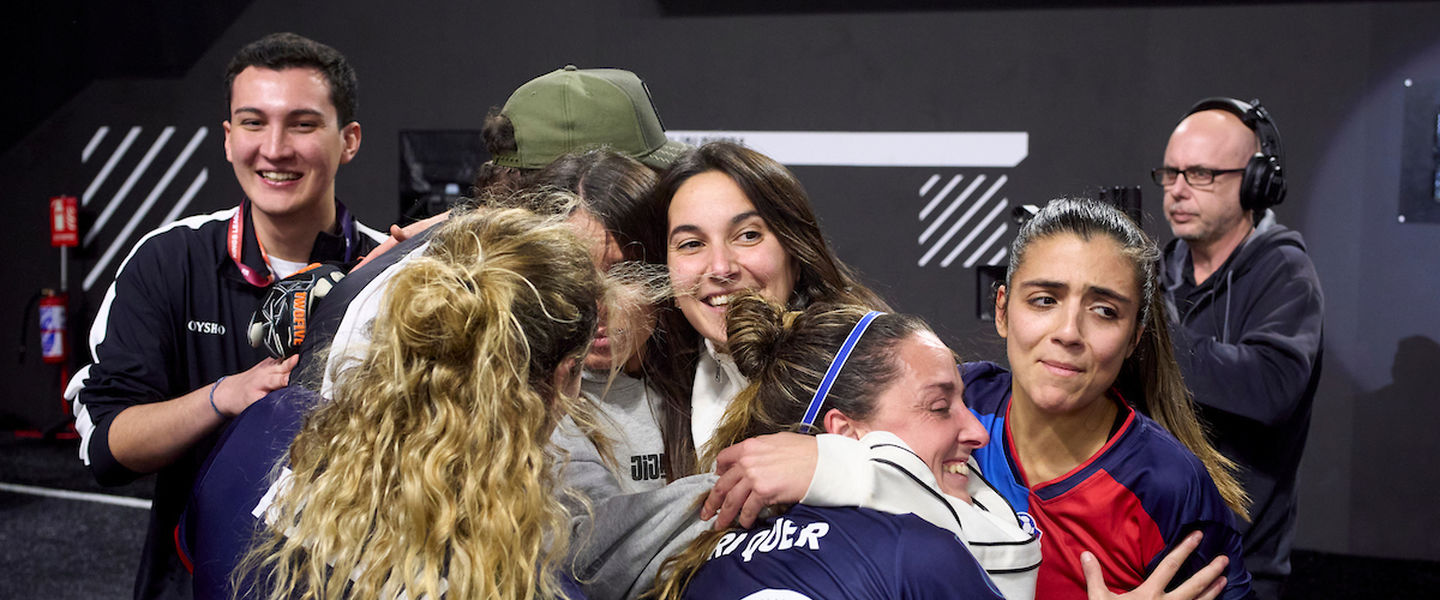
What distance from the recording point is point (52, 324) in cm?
594

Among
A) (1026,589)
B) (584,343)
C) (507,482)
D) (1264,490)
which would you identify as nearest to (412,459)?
(507,482)

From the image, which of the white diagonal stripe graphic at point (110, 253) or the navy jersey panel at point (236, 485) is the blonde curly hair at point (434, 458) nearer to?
the navy jersey panel at point (236, 485)

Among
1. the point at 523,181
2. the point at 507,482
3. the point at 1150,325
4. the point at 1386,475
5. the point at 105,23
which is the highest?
the point at 105,23

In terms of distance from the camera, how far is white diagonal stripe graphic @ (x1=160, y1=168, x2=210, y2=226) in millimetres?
5777

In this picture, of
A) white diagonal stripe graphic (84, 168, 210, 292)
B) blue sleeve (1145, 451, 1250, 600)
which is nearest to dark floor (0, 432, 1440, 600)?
white diagonal stripe graphic (84, 168, 210, 292)

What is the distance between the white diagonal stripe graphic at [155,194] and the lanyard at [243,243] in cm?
415

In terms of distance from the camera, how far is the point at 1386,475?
14.4ft

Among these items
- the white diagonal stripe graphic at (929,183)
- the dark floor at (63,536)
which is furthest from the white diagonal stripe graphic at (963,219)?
the dark floor at (63,536)

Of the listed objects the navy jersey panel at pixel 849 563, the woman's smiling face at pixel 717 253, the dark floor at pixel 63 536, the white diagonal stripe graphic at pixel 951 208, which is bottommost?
the dark floor at pixel 63 536

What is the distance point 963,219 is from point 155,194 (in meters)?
4.34

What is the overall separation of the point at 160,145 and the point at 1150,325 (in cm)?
560

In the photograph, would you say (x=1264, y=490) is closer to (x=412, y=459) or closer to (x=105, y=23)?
(x=412, y=459)

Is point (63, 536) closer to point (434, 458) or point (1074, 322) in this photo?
point (434, 458)

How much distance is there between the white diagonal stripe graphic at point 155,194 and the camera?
579 cm
